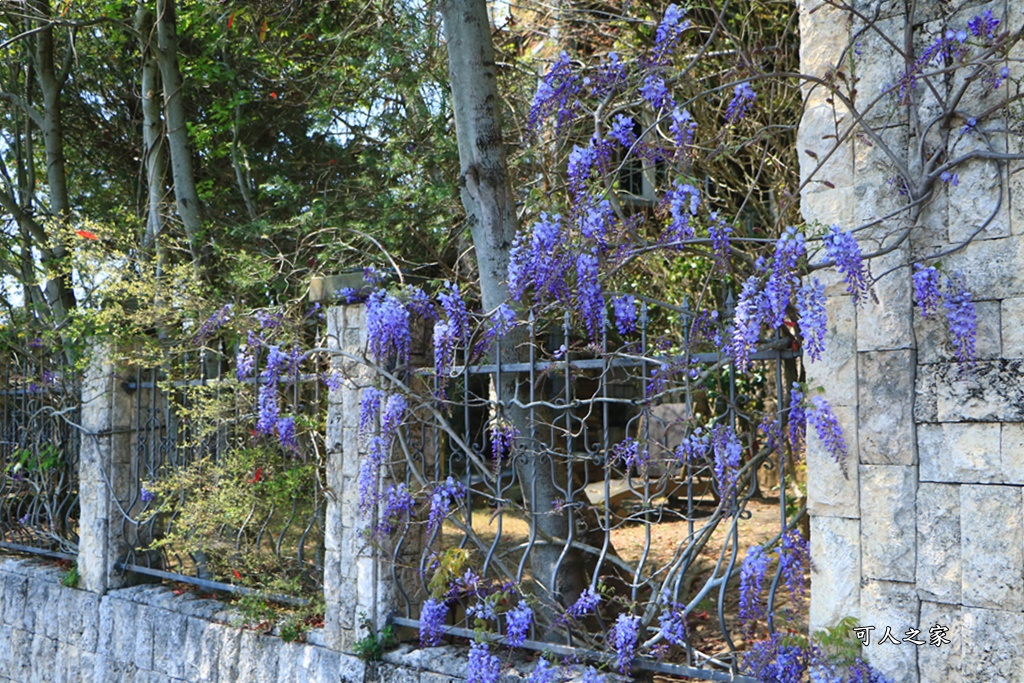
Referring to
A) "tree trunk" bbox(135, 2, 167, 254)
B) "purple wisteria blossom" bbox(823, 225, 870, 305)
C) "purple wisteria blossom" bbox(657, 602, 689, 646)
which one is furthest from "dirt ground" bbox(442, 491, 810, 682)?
"tree trunk" bbox(135, 2, 167, 254)

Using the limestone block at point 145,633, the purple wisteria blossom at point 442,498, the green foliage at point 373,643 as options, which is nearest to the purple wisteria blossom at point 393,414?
the purple wisteria blossom at point 442,498

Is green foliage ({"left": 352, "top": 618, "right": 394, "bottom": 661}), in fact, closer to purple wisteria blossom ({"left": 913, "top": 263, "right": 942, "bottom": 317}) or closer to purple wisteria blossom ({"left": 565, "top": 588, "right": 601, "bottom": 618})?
purple wisteria blossom ({"left": 565, "top": 588, "right": 601, "bottom": 618})

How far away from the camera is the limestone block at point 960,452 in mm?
2596

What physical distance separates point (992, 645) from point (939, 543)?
29 cm

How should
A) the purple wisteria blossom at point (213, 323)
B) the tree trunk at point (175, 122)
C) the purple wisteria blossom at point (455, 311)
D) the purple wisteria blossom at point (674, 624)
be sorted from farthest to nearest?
the tree trunk at point (175, 122), the purple wisteria blossom at point (213, 323), the purple wisteria blossom at point (455, 311), the purple wisteria blossom at point (674, 624)

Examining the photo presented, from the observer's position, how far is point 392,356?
404 centimetres

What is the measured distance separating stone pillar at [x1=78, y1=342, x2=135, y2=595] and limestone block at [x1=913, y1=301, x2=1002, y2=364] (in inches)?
168

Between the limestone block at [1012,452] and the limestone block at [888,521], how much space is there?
0.23 metres

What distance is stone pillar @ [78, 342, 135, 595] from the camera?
17.7ft

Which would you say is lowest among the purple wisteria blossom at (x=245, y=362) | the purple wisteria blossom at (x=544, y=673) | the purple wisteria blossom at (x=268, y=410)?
the purple wisteria blossom at (x=544, y=673)

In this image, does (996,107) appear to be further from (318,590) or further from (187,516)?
(187,516)

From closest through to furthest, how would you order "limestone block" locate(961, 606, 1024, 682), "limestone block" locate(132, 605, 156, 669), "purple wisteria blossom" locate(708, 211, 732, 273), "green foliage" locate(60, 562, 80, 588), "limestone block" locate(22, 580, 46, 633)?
"limestone block" locate(961, 606, 1024, 682) → "purple wisteria blossom" locate(708, 211, 732, 273) → "limestone block" locate(132, 605, 156, 669) → "green foliage" locate(60, 562, 80, 588) → "limestone block" locate(22, 580, 46, 633)

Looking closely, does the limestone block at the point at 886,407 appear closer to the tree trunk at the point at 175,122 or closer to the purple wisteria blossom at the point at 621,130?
the purple wisteria blossom at the point at 621,130

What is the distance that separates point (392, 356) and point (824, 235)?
6.22 feet
